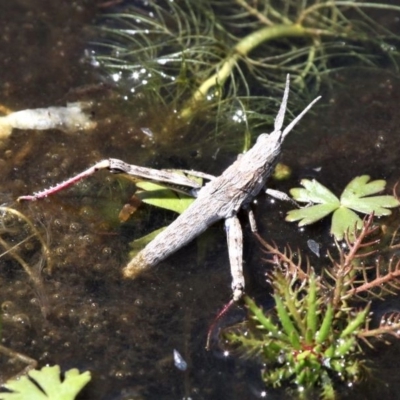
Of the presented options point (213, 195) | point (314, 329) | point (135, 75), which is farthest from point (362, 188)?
point (135, 75)

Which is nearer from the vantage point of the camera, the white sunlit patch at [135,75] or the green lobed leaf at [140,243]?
the green lobed leaf at [140,243]

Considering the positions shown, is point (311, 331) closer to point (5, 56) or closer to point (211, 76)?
point (211, 76)

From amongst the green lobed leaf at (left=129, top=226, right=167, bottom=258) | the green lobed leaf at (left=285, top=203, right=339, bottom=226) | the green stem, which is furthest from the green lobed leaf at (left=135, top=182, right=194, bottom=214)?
the green stem

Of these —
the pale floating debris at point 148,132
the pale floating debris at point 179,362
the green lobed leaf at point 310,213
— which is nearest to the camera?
the pale floating debris at point 179,362

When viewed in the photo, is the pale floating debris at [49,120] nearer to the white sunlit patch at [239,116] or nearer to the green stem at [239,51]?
the green stem at [239,51]

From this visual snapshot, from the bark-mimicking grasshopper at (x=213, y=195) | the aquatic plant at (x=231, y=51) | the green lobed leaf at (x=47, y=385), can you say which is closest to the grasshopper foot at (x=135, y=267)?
the bark-mimicking grasshopper at (x=213, y=195)
